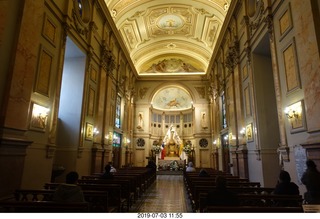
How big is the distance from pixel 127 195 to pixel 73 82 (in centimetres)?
571

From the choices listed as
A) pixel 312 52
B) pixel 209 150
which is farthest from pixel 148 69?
pixel 312 52

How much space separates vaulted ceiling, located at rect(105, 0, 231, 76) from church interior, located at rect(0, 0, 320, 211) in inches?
3.9

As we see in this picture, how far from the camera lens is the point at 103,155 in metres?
10.9

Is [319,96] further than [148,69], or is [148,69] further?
[148,69]

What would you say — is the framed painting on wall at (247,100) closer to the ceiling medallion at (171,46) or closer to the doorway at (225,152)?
the doorway at (225,152)

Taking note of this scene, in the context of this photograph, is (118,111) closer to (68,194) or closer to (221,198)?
(68,194)

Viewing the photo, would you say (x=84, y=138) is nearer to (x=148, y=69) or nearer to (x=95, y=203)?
(x=95, y=203)

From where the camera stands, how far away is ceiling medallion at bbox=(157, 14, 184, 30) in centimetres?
1639

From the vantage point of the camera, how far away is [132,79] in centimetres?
2042

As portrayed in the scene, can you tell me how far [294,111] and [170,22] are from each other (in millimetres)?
13389

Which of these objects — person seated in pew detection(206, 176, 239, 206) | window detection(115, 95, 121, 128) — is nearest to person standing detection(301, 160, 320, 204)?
person seated in pew detection(206, 176, 239, 206)

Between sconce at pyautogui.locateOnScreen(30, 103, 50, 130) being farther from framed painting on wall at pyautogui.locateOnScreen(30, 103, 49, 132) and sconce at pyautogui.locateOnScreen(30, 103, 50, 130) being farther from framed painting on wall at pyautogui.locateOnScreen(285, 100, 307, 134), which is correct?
framed painting on wall at pyautogui.locateOnScreen(285, 100, 307, 134)

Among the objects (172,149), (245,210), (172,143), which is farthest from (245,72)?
(172,149)

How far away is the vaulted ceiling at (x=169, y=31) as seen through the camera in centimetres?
1435
